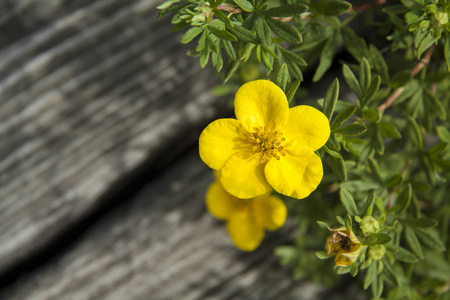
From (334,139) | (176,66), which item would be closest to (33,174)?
(176,66)

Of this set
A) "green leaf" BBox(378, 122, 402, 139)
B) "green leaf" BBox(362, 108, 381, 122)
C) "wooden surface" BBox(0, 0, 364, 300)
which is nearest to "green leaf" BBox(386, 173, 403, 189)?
"green leaf" BBox(378, 122, 402, 139)

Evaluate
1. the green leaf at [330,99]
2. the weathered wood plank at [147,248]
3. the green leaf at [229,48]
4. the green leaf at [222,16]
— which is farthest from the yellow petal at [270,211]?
the green leaf at [222,16]

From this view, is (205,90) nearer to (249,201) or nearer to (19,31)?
(249,201)

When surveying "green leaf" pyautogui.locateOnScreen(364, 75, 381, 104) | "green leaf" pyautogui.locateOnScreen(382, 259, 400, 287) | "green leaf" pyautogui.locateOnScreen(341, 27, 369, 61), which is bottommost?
"green leaf" pyautogui.locateOnScreen(382, 259, 400, 287)

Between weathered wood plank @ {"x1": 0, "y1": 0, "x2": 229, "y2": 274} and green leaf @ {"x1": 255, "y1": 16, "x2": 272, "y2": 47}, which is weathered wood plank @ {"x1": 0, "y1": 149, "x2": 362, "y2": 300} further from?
green leaf @ {"x1": 255, "y1": 16, "x2": 272, "y2": 47}

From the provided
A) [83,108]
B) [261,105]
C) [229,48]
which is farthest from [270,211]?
[83,108]
